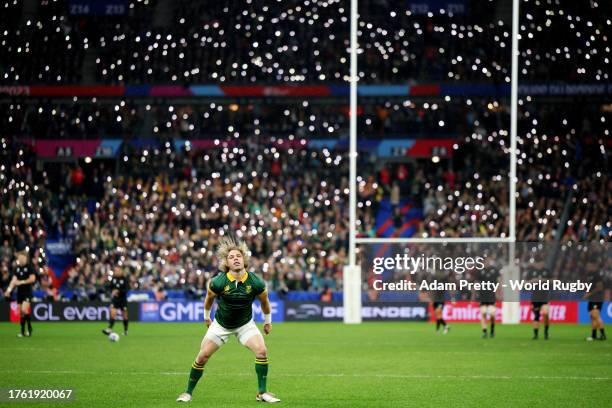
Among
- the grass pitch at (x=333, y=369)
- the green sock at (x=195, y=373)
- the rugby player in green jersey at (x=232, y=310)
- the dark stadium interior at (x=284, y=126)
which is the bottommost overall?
the grass pitch at (x=333, y=369)

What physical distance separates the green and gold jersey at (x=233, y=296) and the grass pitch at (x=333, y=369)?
2.91 ft

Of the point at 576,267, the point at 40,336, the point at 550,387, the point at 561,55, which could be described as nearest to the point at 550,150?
the point at 561,55

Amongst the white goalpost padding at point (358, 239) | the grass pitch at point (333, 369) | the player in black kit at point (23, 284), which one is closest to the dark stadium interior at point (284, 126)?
the grass pitch at point (333, 369)

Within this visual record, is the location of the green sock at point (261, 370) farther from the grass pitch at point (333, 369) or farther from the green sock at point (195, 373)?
the green sock at point (195, 373)

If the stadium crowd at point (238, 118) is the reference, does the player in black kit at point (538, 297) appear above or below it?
below

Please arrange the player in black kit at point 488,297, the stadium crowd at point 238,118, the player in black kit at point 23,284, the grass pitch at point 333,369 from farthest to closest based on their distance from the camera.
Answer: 1. the stadium crowd at point 238,118
2. the player in black kit at point 488,297
3. the player in black kit at point 23,284
4. the grass pitch at point 333,369

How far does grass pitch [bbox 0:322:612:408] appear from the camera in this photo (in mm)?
11500

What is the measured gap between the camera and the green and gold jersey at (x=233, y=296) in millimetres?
10930

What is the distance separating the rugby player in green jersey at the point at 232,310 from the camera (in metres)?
10.9

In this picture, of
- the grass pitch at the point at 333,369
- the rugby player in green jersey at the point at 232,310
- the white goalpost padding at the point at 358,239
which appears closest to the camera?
the rugby player in green jersey at the point at 232,310

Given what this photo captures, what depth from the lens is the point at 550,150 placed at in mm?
32719

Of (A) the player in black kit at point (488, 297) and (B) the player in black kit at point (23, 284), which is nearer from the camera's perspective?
(B) the player in black kit at point (23, 284)

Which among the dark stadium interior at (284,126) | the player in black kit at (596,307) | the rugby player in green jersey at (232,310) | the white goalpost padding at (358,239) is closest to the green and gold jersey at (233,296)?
the rugby player in green jersey at (232,310)

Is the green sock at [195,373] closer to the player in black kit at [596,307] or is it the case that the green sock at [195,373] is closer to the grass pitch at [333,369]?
the grass pitch at [333,369]
